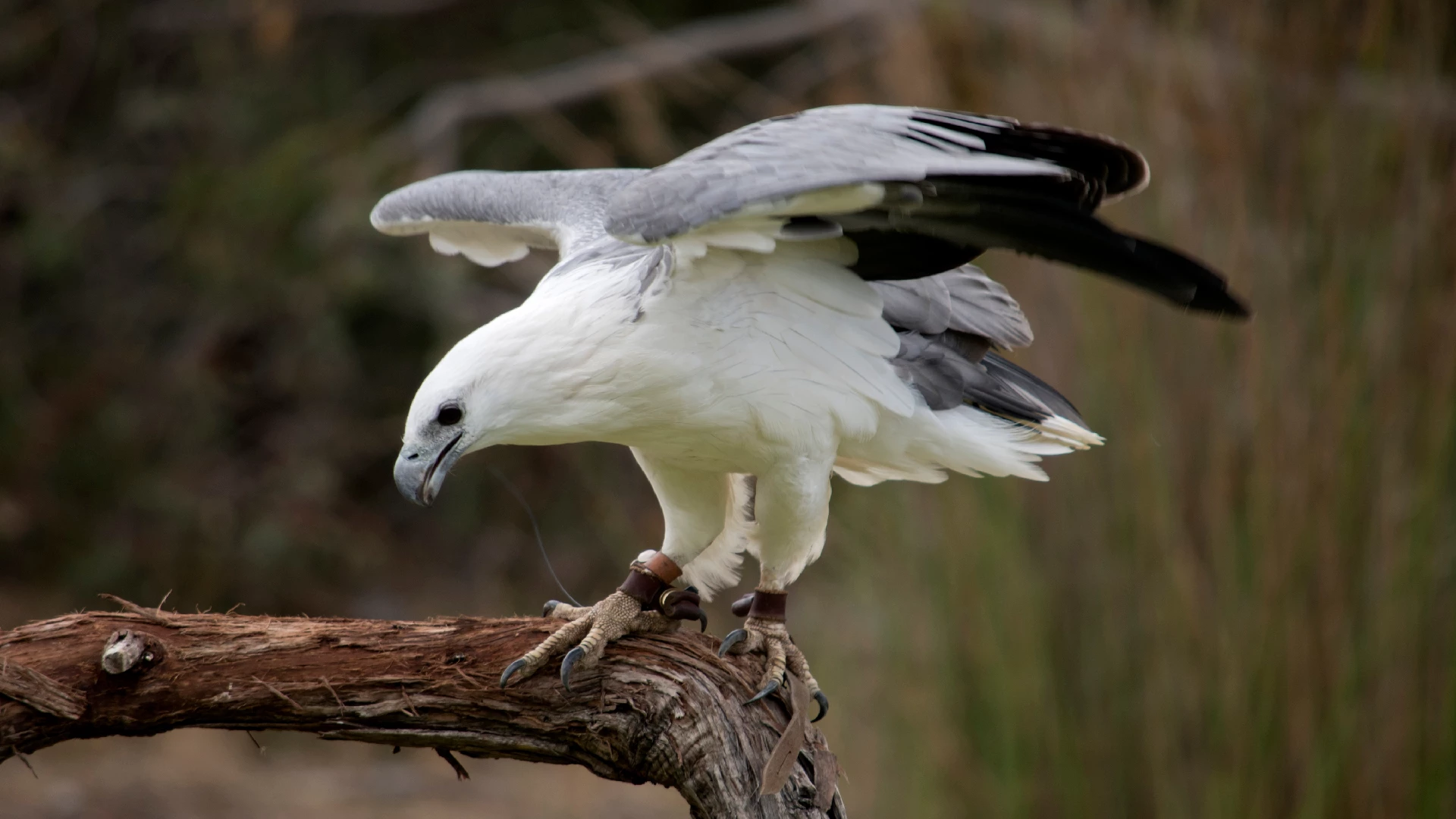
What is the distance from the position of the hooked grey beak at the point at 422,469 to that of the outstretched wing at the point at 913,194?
54cm

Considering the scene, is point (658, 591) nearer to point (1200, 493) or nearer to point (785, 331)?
point (785, 331)

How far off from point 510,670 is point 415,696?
0.61ft

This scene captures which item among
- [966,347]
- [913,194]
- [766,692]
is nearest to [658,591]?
[766,692]

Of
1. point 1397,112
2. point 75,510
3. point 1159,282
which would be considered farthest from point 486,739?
point 75,510

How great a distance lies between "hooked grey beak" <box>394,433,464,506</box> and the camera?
2.51 m

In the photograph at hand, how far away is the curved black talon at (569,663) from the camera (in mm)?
2600

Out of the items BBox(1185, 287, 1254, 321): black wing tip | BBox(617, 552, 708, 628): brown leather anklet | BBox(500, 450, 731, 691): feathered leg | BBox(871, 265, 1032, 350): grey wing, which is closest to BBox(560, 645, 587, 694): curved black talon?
BBox(500, 450, 731, 691): feathered leg

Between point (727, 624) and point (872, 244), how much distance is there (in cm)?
469

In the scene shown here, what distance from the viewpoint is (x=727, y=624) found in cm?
710

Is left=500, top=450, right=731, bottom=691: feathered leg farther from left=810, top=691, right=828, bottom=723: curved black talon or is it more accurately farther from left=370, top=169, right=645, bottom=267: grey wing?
left=370, top=169, right=645, bottom=267: grey wing

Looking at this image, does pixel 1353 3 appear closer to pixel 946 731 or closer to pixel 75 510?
pixel 946 731

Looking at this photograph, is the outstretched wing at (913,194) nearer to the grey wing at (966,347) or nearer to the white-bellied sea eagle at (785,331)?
the white-bellied sea eagle at (785,331)

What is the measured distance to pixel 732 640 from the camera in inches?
109

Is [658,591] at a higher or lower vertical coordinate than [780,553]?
lower
